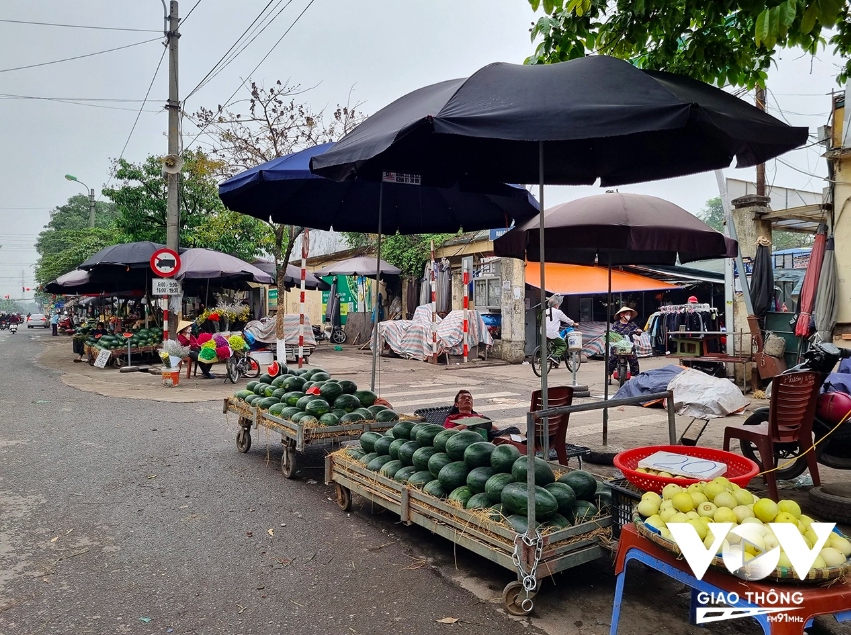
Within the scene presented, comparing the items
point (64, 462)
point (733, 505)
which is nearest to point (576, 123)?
point (733, 505)

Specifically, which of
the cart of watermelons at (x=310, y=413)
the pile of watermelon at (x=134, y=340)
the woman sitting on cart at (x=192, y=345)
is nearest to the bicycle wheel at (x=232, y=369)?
the woman sitting on cart at (x=192, y=345)

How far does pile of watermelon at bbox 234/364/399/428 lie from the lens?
5.88m

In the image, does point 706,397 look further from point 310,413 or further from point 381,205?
point 310,413

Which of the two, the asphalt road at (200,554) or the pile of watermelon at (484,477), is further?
the pile of watermelon at (484,477)

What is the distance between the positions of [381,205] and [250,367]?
8558 millimetres

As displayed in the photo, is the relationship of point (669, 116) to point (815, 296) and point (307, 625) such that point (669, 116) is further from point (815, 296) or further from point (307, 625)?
point (815, 296)

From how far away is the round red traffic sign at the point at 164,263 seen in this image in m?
12.3

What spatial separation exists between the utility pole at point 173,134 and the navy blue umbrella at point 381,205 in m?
7.37

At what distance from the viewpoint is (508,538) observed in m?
3.34

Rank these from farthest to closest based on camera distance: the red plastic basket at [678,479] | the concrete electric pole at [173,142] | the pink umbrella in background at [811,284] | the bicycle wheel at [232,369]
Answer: the bicycle wheel at [232,369] → the concrete electric pole at [173,142] → the pink umbrella in background at [811,284] → the red plastic basket at [678,479]

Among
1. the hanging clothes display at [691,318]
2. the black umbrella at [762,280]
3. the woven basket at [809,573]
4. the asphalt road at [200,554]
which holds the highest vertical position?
the black umbrella at [762,280]

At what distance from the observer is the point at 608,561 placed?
13.5 ft

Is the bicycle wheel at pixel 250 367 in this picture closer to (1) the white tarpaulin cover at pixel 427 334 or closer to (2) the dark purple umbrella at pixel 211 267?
(2) the dark purple umbrella at pixel 211 267

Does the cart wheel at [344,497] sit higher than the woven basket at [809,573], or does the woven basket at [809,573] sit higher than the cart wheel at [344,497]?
the woven basket at [809,573]
